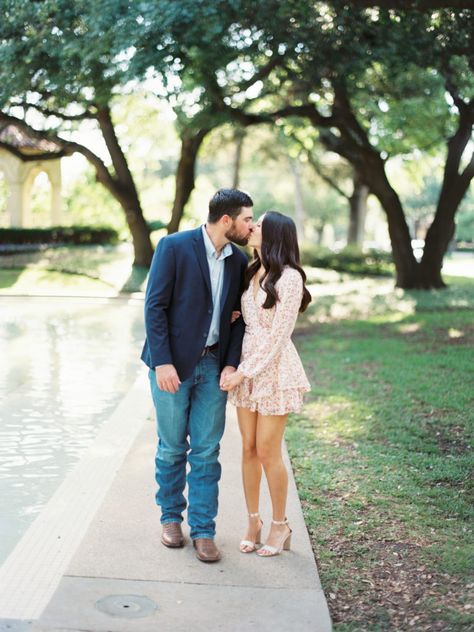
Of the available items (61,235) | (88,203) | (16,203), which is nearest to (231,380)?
(16,203)

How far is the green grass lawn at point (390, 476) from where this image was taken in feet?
13.9

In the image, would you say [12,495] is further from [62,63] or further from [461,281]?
[461,281]

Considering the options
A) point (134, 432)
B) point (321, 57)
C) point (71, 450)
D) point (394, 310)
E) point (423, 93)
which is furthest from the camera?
point (423, 93)

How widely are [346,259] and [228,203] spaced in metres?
28.6

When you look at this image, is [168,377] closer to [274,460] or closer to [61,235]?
[274,460]

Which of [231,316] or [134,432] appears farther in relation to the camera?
[134,432]

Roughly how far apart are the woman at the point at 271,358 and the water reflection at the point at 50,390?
5.08 ft

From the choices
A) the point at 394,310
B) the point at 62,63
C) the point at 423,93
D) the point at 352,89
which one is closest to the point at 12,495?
the point at 62,63

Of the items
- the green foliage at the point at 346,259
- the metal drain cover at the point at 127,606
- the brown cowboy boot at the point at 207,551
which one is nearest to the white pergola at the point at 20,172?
the green foliage at the point at 346,259

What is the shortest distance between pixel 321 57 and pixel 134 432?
379 inches

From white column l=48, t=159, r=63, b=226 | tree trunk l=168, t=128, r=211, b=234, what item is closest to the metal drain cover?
tree trunk l=168, t=128, r=211, b=234

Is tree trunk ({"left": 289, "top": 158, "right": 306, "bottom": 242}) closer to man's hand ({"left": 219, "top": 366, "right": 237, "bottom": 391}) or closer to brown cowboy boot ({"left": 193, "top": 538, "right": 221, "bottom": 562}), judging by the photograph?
man's hand ({"left": 219, "top": 366, "right": 237, "bottom": 391})

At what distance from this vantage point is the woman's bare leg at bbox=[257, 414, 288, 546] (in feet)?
15.1

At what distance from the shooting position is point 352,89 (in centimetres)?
1934
